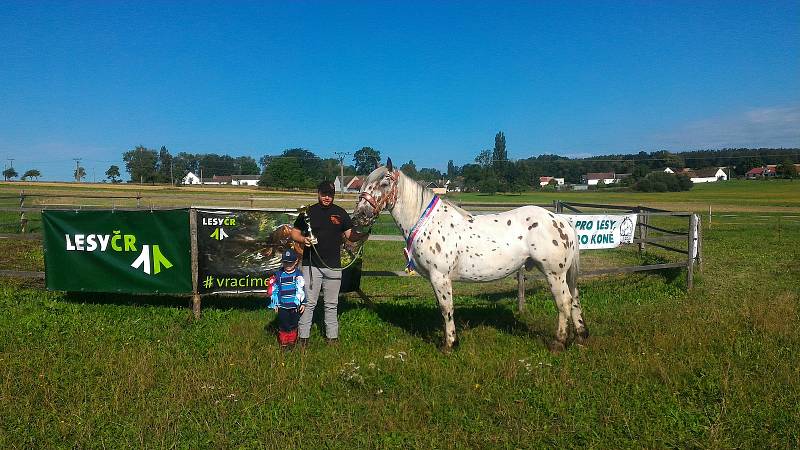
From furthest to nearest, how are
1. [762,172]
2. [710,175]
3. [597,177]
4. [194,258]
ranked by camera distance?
[597,177] < [710,175] < [762,172] < [194,258]

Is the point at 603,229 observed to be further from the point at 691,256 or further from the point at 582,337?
the point at 582,337

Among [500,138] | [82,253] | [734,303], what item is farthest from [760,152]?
[82,253]

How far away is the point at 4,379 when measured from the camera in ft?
15.7

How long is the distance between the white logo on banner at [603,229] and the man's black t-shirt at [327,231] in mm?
4706

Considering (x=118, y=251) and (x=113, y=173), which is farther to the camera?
(x=113, y=173)

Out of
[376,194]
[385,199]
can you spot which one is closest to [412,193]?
[385,199]

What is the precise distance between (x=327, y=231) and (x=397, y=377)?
2021 mm

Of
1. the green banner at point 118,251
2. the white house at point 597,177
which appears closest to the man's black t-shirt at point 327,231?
the green banner at point 118,251

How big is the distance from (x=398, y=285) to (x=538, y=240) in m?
4.58

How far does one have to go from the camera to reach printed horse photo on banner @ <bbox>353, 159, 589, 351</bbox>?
19.3ft

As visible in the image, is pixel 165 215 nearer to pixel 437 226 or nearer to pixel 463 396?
pixel 437 226

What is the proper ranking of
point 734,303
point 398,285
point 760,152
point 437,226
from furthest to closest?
point 760,152
point 398,285
point 734,303
point 437,226

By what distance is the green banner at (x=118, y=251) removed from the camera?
7.41 m

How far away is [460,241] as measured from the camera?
5.91 meters
